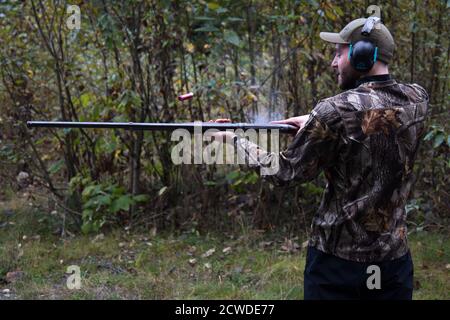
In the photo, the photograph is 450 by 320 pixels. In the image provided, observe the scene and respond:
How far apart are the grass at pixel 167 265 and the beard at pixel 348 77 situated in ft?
8.12

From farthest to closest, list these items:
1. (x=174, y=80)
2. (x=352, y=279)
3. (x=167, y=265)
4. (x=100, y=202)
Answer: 1. (x=174, y=80)
2. (x=100, y=202)
3. (x=167, y=265)
4. (x=352, y=279)

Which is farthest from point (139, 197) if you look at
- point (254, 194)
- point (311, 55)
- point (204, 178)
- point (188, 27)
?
point (311, 55)

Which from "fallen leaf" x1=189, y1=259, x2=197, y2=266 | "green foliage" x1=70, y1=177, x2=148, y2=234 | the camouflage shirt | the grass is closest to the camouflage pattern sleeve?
the camouflage shirt

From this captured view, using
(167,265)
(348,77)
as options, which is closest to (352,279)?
(348,77)

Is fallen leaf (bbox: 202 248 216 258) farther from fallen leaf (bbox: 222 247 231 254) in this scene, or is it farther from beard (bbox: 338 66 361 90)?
beard (bbox: 338 66 361 90)

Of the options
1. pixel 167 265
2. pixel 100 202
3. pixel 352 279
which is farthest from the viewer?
pixel 100 202

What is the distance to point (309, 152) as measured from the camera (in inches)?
99.3

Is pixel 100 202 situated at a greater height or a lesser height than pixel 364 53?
lesser

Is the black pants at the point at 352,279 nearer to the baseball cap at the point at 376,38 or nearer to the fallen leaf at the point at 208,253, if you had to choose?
the baseball cap at the point at 376,38

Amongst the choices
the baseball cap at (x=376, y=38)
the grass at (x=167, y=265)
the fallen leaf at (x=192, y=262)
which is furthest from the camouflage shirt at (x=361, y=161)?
the fallen leaf at (x=192, y=262)

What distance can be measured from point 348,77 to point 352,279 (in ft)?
2.91

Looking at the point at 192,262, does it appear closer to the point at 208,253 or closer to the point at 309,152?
the point at 208,253

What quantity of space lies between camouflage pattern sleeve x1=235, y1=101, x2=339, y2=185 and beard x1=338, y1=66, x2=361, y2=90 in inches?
9.1

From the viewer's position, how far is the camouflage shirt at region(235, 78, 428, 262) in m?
2.51
